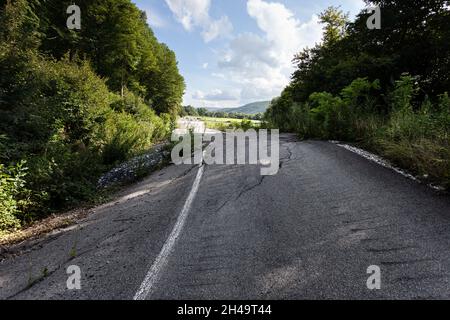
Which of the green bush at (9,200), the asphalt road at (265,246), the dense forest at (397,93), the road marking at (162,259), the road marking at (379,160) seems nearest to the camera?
the asphalt road at (265,246)

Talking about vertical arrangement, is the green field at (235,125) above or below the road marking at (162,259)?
above

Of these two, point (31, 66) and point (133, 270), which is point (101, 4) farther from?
point (133, 270)

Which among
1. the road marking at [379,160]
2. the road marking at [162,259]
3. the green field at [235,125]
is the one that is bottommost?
the road marking at [162,259]

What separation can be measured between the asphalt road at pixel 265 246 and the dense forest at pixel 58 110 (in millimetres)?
1741

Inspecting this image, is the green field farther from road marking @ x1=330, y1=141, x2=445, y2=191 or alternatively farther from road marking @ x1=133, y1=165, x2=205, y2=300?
road marking @ x1=133, y1=165, x2=205, y2=300

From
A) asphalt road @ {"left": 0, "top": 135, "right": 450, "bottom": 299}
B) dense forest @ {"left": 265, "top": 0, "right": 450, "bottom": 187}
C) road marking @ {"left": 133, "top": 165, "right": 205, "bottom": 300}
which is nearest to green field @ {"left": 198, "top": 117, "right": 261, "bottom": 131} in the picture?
dense forest @ {"left": 265, "top": 0, "right": 450, "bottom": 187}

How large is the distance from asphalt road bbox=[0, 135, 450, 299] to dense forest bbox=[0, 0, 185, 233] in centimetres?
174

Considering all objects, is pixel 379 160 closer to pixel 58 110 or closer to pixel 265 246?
pixel 265 246

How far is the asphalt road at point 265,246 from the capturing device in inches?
114

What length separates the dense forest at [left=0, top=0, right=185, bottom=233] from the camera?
6.94m

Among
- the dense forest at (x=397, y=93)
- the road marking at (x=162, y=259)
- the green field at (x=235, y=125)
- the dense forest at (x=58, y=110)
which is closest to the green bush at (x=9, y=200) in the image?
the dense forest at (x=58, y=110)

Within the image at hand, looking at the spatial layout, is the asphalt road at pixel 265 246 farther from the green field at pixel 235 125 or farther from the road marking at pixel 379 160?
the green field at pixel 235 125
